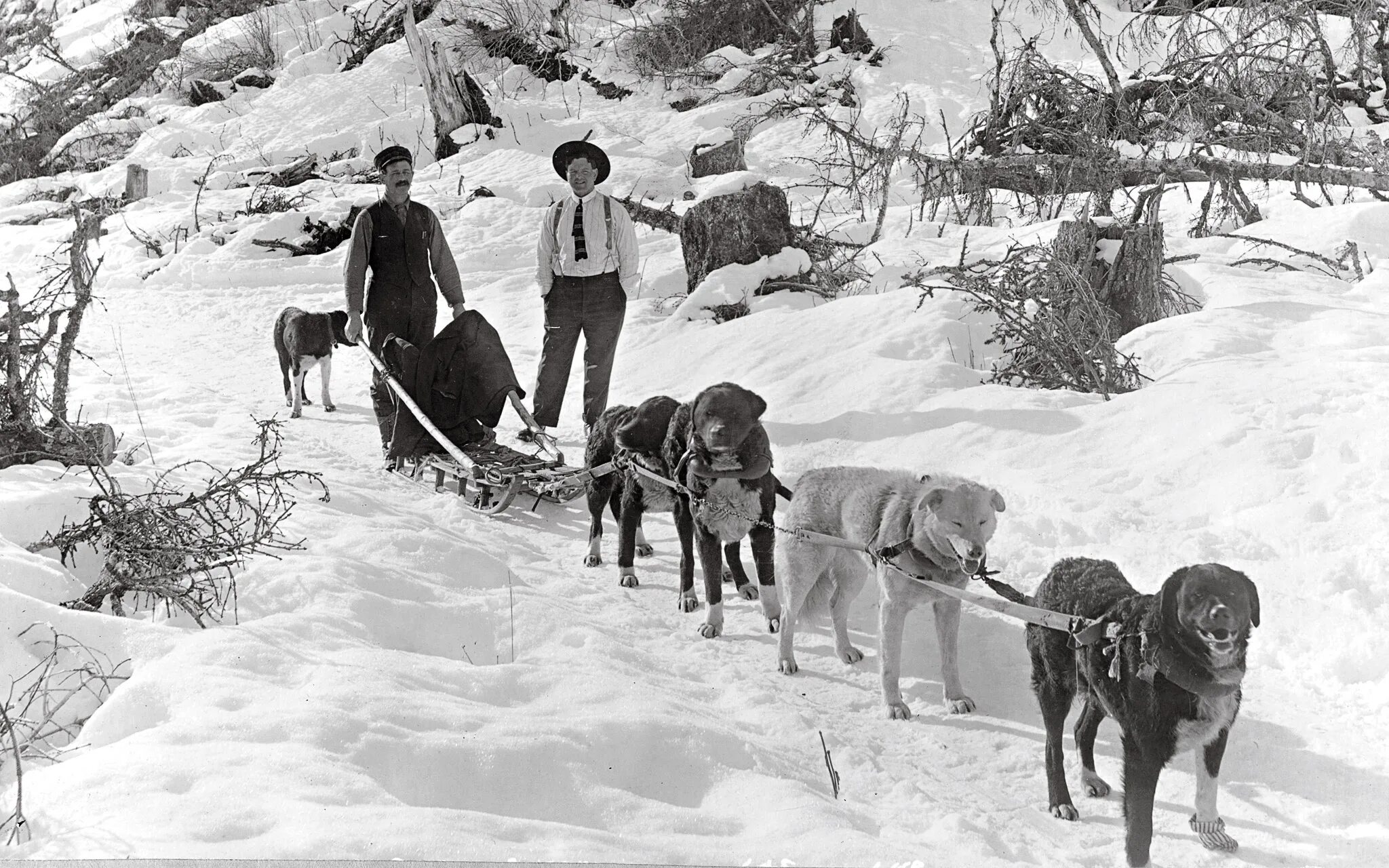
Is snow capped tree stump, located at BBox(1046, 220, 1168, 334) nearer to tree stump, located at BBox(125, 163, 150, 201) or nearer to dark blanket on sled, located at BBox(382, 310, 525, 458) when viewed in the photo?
dark blanket on sled, located at BBox(382, 310, 525, 458)

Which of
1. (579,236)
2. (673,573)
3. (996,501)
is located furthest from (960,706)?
(579,236)

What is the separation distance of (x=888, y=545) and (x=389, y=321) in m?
→ 3.67

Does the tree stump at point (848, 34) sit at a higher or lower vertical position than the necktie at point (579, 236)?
higher

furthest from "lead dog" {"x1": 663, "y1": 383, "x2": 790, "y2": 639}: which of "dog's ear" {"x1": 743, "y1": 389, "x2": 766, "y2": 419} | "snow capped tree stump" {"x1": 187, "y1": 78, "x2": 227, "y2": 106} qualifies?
"snow capped tree stump" {"x1": 187, "y1": 78, "x2": 227, "y2": 106}

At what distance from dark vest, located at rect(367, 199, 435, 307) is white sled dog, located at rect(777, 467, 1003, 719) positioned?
10.0ft

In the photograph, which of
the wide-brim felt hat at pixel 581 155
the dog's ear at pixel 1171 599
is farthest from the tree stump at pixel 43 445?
the dog's ear at pixel 1171 599

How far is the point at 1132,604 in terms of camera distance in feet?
7.59

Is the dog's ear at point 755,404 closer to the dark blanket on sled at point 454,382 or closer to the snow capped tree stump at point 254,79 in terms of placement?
the dark blanket on sled at point 454,382

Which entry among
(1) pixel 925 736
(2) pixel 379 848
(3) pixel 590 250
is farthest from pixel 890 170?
(2) pixel 379 848

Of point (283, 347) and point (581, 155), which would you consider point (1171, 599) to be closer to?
point (581, 155)

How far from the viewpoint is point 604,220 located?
5434 millimetres

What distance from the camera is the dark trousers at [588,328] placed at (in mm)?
5648

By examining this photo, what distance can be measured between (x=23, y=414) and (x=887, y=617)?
330 cm

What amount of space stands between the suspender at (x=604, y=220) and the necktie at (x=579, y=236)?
86 mm
